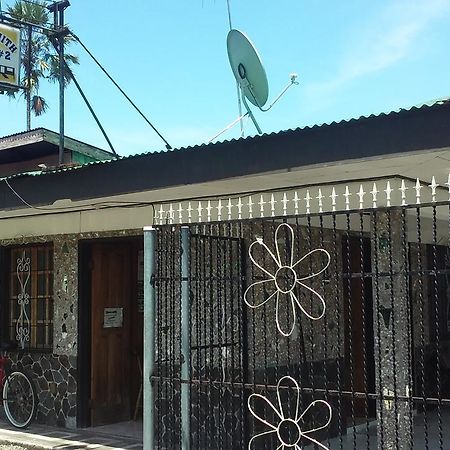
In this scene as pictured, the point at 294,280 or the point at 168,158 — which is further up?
the point at 168,158

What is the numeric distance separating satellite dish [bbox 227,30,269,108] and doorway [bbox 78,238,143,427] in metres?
2.21

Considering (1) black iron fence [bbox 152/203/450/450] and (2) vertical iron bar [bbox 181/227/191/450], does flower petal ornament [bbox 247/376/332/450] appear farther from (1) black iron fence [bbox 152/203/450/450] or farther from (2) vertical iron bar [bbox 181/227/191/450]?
(2) vertical iron bar [bbox 181/227/191/450]

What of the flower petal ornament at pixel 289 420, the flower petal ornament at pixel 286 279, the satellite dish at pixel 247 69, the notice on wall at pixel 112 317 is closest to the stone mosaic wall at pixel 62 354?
the notice on wall at pixel 112 317

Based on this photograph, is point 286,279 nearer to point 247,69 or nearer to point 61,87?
point 247,69

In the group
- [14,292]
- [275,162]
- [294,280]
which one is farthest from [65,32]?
[294,280]

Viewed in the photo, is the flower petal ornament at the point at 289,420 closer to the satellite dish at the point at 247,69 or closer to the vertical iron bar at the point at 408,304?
the vertical iron bar at the point at 408,304

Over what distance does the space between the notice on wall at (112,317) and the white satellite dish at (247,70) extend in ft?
9.98

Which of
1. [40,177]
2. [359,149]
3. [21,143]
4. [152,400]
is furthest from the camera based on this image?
[21,143]

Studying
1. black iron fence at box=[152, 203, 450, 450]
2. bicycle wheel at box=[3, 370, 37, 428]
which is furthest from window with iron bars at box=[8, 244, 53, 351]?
black iron fence at box=[152, 203, 450, 450]

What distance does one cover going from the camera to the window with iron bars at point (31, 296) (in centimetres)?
897

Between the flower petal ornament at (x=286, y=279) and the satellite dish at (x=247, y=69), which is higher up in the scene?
the satellite dish at (x=247, y=69)

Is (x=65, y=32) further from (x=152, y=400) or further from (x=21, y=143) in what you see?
(x=152, y=400)

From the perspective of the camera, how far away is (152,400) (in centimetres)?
550

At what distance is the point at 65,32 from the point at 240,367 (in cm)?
532
